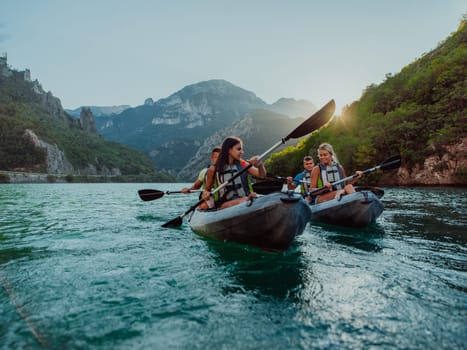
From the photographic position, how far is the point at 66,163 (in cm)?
12062

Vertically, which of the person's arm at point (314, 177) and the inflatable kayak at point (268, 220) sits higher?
the person's arm at point (314, 177)

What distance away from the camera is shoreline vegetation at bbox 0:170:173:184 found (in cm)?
8462

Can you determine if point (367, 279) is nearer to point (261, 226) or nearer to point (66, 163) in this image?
point (261, 226)

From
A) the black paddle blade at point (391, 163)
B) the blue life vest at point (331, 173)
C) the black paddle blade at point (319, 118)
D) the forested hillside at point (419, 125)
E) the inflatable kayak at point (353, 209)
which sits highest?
the forested hillside at point (419, 125)

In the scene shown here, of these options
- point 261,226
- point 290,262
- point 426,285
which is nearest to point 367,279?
point 426,285

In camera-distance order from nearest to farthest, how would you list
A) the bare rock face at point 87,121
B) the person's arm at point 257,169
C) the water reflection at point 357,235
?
the person's arm at point 257,169 < the water reflection at point 357,235 < the bare rock face at point 87,121

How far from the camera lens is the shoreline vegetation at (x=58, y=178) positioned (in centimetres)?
8462

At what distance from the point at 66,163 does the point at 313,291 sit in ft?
445

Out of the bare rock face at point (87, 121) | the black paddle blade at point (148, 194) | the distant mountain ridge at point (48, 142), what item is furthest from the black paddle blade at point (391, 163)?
the bare rock face at point (87, 121)

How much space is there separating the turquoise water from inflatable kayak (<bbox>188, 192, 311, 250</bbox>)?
0.28 meters

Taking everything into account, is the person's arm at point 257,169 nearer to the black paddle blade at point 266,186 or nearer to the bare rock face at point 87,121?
the black paddle blade at point 266,186

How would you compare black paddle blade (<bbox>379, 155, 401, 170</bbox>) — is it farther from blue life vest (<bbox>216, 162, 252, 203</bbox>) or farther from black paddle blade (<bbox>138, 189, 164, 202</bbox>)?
black paddle blade (<bbox>138, 189, 164, 202</bbox>)

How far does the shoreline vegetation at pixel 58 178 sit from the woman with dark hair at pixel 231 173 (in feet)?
317

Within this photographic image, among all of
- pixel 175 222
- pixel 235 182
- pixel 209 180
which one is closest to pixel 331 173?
pixel 235 182
